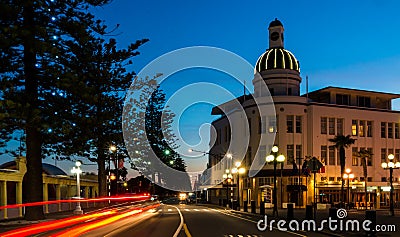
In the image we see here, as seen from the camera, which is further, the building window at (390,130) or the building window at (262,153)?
the building window at (390,130)

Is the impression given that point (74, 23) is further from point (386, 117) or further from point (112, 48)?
point (386, 117)

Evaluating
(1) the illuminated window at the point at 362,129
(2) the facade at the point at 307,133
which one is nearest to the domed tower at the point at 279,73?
(2) the facade at the point at 307,133

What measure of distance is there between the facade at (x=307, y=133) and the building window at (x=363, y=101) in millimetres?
159

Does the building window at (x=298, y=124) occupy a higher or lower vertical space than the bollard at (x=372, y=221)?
higher

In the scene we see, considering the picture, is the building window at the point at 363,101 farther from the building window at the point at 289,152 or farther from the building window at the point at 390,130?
the building window at the point at 289,152

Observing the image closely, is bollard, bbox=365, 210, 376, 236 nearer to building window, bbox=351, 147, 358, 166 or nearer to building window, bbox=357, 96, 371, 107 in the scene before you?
building window, bbox=351, 147, 358, 166

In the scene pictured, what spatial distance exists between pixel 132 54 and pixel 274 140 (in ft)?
117

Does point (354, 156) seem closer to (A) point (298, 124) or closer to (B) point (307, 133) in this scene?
(B) point (307, 133)

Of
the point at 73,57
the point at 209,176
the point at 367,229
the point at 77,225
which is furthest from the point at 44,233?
the point at 209,176

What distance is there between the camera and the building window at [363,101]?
83375mm

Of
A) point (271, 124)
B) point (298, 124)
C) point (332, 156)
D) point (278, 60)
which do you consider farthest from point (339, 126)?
point (278, 60)

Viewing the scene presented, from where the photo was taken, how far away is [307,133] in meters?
76.4

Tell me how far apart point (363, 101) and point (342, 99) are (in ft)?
14.0

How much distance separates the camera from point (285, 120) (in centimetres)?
7569
